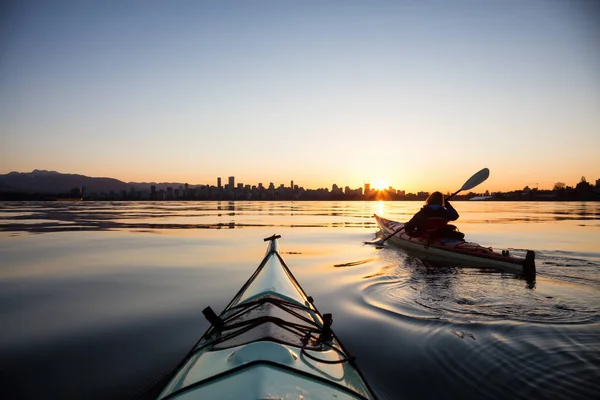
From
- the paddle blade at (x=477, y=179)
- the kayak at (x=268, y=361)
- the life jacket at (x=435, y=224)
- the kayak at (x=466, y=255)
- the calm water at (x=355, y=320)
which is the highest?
the paddle blade at (x=477, y=179)

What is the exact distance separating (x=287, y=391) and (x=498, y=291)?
784 centimetres

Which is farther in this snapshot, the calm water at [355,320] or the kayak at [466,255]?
the kayak at [466,255]

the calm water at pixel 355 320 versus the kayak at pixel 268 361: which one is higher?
the kayak at pixel 268 361

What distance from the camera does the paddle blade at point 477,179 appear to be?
14.5 meters

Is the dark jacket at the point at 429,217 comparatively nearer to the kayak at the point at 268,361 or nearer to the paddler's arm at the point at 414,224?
the paddler's arm at the point at 414,224

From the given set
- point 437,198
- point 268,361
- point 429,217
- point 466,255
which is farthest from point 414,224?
point 268,361

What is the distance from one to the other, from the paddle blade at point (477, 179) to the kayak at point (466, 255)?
9.19 ft

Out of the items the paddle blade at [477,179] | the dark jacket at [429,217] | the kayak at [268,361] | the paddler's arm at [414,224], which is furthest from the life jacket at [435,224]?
the kayak at [268,361]

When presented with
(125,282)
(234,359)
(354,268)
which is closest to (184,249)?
(125,282)

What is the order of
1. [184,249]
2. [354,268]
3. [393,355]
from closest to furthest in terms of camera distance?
[393,355] < [354,268] < [184,249]

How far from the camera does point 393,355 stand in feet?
16.8

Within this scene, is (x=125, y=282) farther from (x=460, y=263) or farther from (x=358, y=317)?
(x=460, y=263)

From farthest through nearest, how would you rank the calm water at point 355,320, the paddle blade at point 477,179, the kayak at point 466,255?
1. the paddle blade at point 477,179
2. the kayak at point 466,255
3. the calm water at point 355,320

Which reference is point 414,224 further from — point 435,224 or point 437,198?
point 437,198
